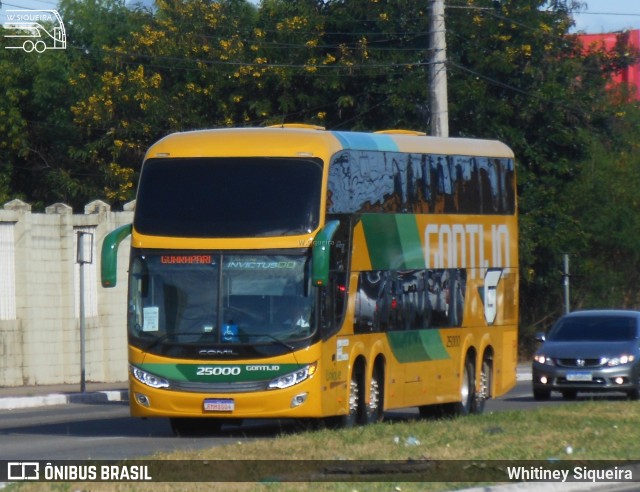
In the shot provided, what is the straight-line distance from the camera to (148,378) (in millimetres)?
16906

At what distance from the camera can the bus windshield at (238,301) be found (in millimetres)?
16688

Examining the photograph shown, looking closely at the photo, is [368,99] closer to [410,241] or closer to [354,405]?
[410,241]

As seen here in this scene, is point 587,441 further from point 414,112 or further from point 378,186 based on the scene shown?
point 414,112

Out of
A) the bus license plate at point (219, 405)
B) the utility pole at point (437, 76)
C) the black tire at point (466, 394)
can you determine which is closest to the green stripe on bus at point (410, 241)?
the black tire at point (466, 394)

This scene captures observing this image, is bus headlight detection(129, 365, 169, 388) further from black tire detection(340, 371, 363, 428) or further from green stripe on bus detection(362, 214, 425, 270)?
green stripe on bus detection(362, 214, 425, 270)

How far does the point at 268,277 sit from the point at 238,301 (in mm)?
450

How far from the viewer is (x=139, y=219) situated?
17312 mm

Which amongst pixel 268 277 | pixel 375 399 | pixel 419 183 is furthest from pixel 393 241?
pixel 268 277

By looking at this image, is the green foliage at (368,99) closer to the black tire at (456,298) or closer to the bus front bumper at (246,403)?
the black tire at (456,298)

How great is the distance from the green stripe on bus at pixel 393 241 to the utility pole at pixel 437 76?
7.70 meters

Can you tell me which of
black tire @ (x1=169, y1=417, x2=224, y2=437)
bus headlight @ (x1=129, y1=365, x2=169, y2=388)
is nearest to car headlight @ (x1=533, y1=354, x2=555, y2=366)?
black tire @ (x1=169, y1=417, x2=224, y2=437)

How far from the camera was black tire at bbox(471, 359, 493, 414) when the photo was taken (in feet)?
70.6

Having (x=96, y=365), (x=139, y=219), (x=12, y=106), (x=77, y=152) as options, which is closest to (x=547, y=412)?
(x=139, y=219)

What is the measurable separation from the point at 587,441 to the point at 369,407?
4.25m
